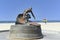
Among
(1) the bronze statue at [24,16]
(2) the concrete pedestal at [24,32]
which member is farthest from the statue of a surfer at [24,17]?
(2) the concrete pedestal at [24,32]

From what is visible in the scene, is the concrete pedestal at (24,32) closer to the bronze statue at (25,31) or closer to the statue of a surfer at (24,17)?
the bronze statue at (25,31)

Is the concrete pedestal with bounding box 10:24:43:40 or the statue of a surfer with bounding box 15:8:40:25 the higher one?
the statue of a surfer with bounding box 15:8:40:25

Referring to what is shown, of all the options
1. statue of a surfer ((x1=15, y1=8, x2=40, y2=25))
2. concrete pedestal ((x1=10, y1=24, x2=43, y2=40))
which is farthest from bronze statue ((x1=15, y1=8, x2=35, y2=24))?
Answer: concrete pedestal ((x1=10, y1=24, x2=43, y2=40))

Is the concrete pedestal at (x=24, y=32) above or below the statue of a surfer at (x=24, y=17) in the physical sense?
below

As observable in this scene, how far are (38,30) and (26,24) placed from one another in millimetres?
865

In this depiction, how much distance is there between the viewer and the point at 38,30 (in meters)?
16.0

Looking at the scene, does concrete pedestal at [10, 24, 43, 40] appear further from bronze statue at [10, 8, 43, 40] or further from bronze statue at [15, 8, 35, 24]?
bronze statue at [15, 8, 35, 24]

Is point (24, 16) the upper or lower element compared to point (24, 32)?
upper

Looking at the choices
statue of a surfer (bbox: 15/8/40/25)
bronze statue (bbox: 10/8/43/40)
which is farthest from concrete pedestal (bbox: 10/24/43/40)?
statue of a surfer (bbox: 15/8/40/25)

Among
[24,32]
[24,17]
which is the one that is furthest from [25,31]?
[24,17]

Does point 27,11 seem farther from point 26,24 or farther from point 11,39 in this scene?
point 11,39

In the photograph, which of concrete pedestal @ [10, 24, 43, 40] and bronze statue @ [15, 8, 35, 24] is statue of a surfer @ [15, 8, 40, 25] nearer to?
bronze statue @ [15, 8, 35, 24]

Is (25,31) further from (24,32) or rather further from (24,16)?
Answer: (24,16)

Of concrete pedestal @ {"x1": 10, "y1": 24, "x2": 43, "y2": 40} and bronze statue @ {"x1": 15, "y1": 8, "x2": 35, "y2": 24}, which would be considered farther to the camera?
bronze statue @ {"x1": 15, "y1": 8, "x2": 35, "y2": 24}
